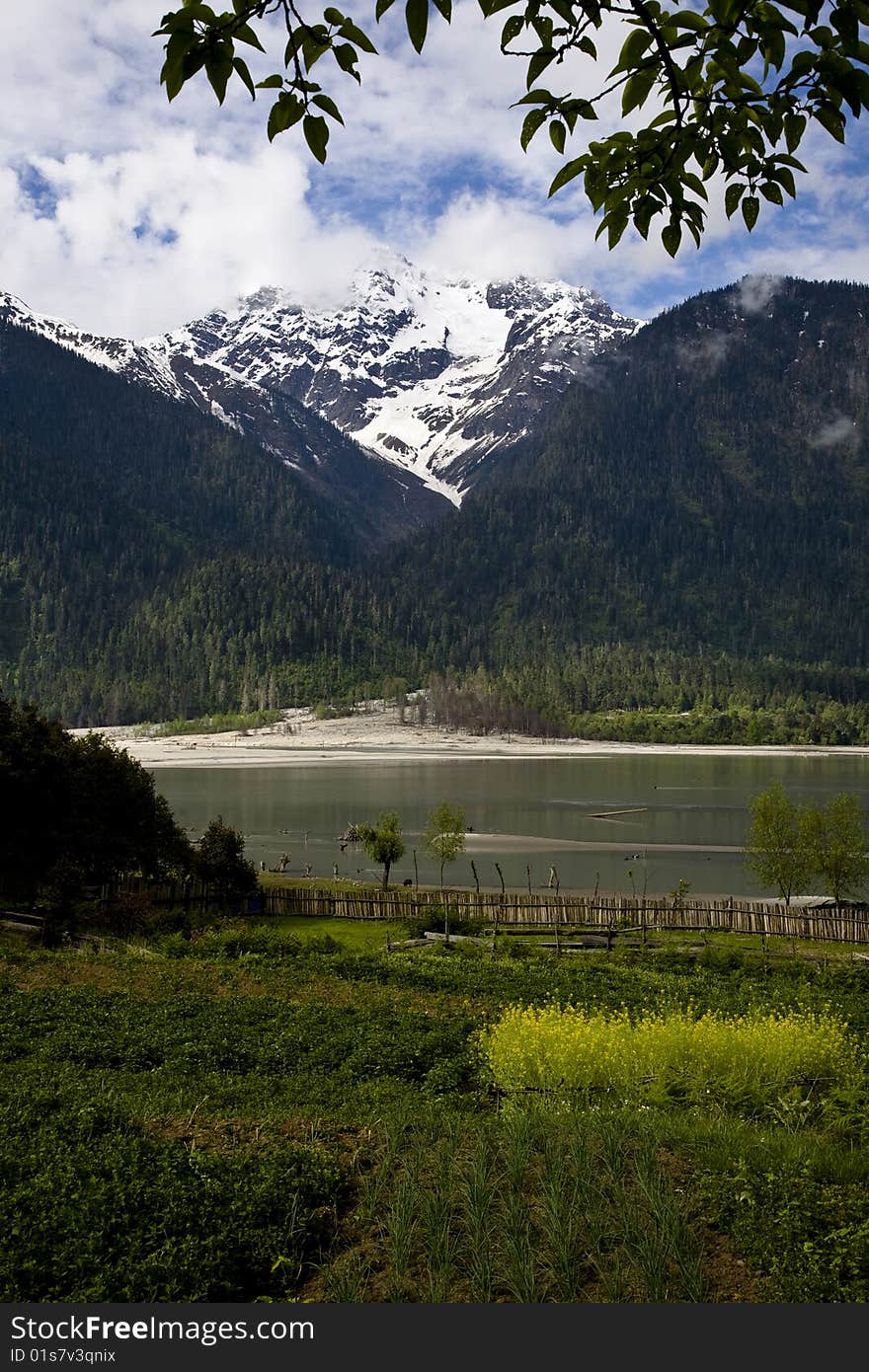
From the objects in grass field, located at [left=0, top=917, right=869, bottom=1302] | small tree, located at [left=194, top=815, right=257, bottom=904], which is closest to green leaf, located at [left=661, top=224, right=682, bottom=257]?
grass field, located at [left=0, top=917, right=869, bottom=1302]

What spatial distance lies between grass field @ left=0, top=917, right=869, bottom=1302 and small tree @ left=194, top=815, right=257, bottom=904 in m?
20.3

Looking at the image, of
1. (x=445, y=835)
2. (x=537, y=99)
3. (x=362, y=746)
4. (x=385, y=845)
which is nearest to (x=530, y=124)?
(x=537, y=99)

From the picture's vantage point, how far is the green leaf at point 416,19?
351cm

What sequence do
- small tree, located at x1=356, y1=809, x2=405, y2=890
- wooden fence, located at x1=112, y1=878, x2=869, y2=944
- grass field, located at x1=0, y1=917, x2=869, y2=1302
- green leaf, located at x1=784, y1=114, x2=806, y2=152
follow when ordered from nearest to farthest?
1. green leaf, located at x1=784, y1=114, x2=806, y2=152
2. grass field, located at x1=0, y1=917, x2=869, y2=1302
3. wooden fence, located at x1=112, y1=878, x2=869, y2=944
4. small tree, located at x1=356, y1=809, x2=405, y2=890

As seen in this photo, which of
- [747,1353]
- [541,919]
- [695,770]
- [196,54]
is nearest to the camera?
[196,54]

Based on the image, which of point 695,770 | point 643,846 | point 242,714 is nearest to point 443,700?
point 242,714

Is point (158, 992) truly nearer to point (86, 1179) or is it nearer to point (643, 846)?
point (86, 1179)

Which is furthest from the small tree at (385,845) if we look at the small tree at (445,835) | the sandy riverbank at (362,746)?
the sandy riverbank at (362,746)

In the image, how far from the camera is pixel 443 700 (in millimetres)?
193500

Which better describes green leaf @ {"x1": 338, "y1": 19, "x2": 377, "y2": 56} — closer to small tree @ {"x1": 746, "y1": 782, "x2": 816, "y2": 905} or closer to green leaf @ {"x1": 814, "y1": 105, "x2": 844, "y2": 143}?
green leaf @ {"x1": 814, "y1": 105, "x2": 844, "y2": 143}

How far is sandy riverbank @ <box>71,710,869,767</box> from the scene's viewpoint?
13462cm

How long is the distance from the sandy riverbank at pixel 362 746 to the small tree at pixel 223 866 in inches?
3427

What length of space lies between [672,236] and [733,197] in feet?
1.09

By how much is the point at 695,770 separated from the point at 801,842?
75100mm
